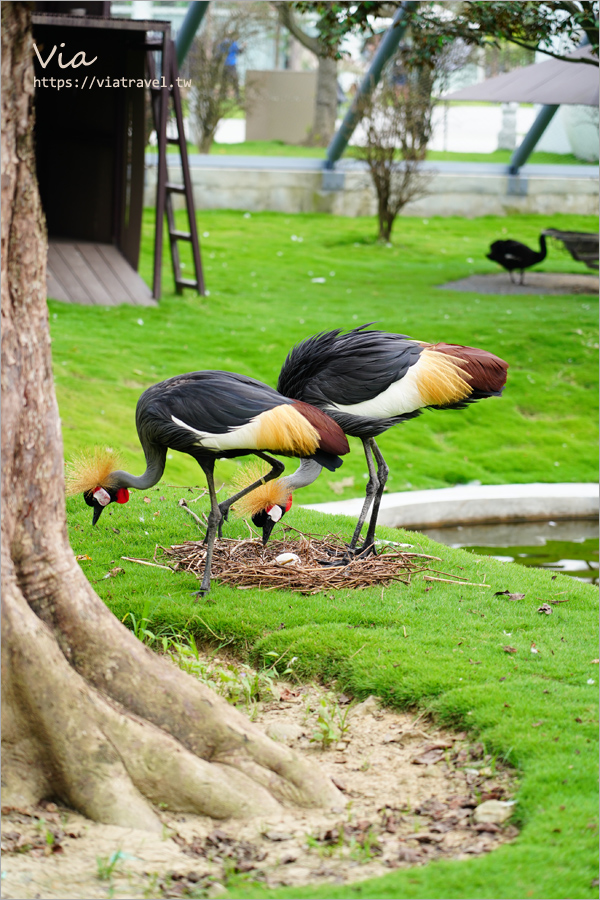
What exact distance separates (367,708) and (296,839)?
1180 millimetres

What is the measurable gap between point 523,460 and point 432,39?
18.2 ft

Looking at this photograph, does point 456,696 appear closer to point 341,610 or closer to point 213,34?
point 341,610

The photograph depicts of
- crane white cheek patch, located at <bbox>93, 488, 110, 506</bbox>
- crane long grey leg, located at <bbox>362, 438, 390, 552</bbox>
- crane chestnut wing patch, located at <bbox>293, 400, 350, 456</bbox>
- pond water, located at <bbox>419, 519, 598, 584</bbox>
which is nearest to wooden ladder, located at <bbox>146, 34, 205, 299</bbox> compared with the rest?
pond water, located at <bbox>419, 519, 598, 584</bbox>

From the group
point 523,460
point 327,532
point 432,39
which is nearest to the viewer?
point 327,532

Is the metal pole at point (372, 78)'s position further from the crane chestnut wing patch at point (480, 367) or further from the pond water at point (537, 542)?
the crane chestnut wing patch at point (480, 367)

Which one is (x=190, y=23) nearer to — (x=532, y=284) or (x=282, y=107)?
(x=532, y=284)

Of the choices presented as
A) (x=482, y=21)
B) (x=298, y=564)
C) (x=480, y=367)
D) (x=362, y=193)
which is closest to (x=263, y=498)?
(x=298, y=564)

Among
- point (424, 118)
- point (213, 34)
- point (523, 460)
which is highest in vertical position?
point (213, 34)

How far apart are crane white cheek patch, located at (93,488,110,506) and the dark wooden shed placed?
8203mm

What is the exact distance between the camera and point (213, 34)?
25453 millimetres

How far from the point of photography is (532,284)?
18.2 meters

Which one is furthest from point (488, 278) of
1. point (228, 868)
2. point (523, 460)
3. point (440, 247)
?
point (228, 868)

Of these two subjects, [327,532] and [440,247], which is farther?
[440,247]

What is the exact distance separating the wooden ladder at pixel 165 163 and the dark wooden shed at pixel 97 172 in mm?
40
